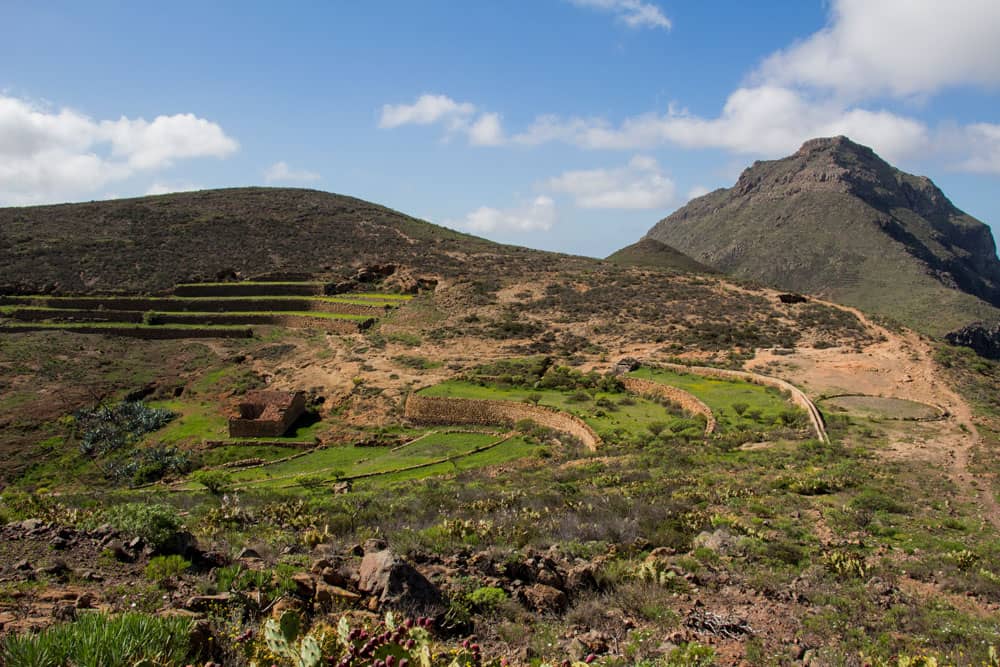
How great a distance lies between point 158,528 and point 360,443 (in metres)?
16.0

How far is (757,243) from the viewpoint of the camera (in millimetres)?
107938

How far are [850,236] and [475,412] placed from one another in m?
97.4

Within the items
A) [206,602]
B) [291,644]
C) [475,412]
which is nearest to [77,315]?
[475,412]

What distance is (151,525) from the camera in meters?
7.57

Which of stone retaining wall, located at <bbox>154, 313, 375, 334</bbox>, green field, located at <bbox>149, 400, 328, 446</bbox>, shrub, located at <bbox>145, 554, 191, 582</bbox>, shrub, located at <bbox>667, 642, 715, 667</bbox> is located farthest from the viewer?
stone retaining wall, located at <bbox>154, 313, 375, 334</bbox>

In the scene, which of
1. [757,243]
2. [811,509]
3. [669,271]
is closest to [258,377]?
[811,509]

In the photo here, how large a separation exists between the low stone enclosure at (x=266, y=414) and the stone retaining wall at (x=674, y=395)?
47.6 feet

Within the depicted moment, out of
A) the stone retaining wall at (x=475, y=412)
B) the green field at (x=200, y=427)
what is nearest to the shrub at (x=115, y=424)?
the green field at (x=200, y=427)

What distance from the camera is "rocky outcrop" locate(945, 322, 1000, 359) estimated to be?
59.2 metres

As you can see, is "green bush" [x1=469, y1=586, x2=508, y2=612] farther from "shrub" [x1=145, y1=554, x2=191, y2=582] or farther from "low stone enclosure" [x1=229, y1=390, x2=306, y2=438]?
"low stone enclosure" [x1=229, y1=390, x2=306, y2=438]

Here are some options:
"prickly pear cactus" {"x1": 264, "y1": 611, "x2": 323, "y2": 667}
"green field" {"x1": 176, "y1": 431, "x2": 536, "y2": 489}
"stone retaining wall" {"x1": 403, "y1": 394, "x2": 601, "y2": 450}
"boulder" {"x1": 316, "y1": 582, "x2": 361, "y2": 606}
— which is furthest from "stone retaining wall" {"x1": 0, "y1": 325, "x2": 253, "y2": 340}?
"prickly pear cactus" {"x1": 264, "y1": 611, "x2": 323, "y2": 667}

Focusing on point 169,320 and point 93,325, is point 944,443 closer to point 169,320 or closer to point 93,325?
point 169,320

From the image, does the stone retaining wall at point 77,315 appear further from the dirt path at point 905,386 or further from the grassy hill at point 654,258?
the grassy hill at point 654,258

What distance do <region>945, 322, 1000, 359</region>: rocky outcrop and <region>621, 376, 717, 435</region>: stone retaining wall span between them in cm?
4815
